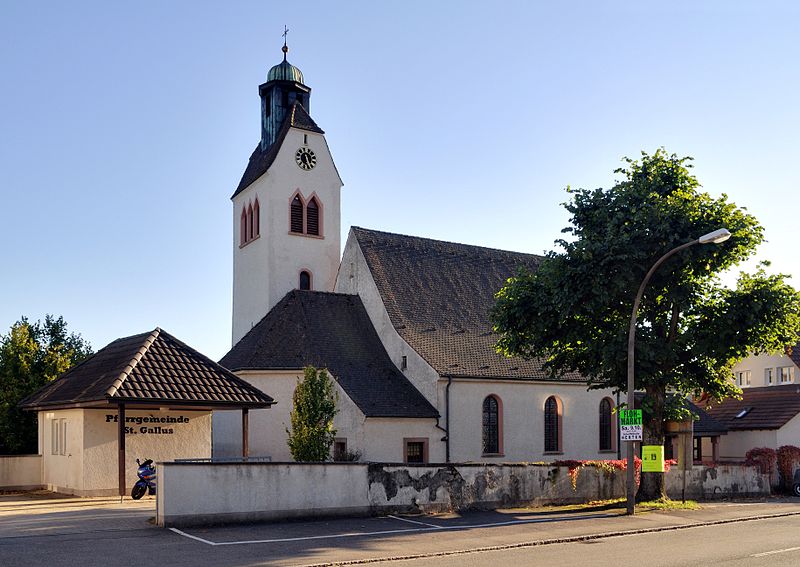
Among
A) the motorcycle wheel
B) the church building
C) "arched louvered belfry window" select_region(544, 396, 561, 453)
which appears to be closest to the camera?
the motorcycle wheel

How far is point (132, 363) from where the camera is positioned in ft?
87.7

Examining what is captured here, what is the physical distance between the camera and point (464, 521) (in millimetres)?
23078

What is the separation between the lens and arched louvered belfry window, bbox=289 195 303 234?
152 ft

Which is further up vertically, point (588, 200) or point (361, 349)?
point (588, 200)

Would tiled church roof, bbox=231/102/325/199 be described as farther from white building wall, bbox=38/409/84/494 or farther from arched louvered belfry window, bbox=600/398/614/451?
arched louvered belfry window, bbox=600/398/614/451

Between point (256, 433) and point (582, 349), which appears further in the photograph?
point (256, 433)

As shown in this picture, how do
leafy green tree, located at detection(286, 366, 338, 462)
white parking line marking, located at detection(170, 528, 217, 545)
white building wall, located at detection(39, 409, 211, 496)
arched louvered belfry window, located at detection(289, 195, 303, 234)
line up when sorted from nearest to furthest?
white parking line marking, located at detection(170, 528, 217, 545) → leafy green tree, located at detection(286, 366, 338, 462) → white building wall, located at detection(39, 409, 211, 496) → arched louvered belfry window, located at detection(289, 195, 303, 234)

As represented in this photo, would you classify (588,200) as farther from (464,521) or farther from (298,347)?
(298,347)

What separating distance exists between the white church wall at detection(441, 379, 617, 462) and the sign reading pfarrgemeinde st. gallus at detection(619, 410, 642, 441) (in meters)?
13.3

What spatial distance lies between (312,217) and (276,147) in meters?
4.11

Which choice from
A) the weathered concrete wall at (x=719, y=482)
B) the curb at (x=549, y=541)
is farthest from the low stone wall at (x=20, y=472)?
the weathered concrete wall at (x=719, y=482)

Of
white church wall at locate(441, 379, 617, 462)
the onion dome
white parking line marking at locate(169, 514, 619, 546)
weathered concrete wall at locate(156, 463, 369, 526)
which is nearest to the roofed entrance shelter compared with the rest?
weathered concrete wall at locate(156, 463, 369, 526)

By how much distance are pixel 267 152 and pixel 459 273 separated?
12637mm

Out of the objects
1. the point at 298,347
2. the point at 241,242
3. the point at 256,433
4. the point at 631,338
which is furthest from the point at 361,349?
the point at 631,338
